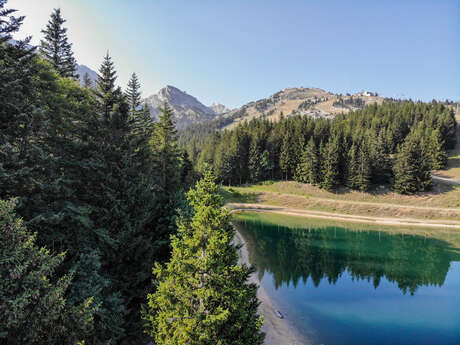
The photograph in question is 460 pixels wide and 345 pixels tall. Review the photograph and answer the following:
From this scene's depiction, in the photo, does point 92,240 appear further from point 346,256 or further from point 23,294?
point 346,256

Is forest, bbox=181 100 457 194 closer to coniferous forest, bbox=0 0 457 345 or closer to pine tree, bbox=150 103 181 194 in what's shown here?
pine tree, bbox=150 103 181 194

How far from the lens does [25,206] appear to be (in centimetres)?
1121

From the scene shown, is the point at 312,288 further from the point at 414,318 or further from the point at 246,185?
the point at 246,185

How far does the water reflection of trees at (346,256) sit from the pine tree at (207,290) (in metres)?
18.2

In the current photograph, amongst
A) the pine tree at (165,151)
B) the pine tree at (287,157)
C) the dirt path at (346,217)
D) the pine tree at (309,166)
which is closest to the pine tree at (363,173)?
the pine tree at (309,166)

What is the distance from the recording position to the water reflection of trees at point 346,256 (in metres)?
29.4

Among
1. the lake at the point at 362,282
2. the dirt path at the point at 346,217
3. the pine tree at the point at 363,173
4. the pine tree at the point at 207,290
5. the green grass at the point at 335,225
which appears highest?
the pine tree at the point at 363,173

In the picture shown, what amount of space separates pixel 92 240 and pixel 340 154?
7670 centimetres

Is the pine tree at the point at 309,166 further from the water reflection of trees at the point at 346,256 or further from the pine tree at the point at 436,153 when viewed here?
the pine tree at the point at 436,153

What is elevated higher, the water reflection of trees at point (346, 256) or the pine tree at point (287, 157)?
the pine tree at point (287, 157)

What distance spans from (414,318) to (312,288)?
895cm

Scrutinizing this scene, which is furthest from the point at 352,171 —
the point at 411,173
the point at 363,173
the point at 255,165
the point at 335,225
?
the point at 255,165

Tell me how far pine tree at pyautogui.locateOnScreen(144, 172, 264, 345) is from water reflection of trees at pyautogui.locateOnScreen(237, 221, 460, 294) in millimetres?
18214

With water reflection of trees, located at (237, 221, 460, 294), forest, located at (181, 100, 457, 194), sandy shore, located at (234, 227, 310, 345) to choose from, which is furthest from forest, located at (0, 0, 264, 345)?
forest, located at (181, 100, 457, 194)
